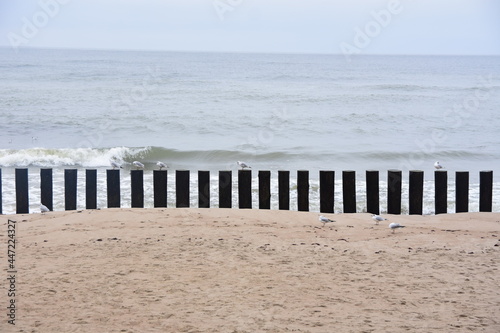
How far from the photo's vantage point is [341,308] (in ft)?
16.8

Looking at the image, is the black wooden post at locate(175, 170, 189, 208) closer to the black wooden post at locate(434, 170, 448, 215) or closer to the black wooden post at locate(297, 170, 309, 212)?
the black wooden post at locate(297, 170, 309, 212)

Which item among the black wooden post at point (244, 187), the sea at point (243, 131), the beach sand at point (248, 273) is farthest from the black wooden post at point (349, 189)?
the sea at point (243, 131)

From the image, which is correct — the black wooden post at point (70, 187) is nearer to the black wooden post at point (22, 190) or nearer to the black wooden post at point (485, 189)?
the black wooden post at point (22, 190)

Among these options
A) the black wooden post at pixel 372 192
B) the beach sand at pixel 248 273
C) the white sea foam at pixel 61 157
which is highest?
the white sea foam at pixel 61 157

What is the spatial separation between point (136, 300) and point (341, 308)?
174 centimetres

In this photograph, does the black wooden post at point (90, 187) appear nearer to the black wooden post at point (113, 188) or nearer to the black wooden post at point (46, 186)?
the black wooden post at point (113, 188)

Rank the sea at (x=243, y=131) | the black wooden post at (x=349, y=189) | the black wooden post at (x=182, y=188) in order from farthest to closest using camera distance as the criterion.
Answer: the sea at (x=243, y=131)
the black wooden post at (x=182, y=188)
the black wooden post at (x=349, y=189)

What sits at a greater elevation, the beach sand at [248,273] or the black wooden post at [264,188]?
the black wooden post at [264,188]

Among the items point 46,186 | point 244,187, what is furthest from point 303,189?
point 46,186

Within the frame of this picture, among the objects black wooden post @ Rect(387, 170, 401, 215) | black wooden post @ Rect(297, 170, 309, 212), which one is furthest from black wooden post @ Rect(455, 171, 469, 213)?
black wooden post @ Rect(297, 170, 309, 212)

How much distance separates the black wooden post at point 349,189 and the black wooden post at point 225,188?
1625mm

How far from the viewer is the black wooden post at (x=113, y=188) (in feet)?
29.2

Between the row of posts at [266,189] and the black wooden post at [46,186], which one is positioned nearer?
the row of posts at [266,189]

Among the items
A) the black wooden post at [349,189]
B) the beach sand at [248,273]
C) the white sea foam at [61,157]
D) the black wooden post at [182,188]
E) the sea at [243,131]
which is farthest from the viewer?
the white sea foam at [61,157]
